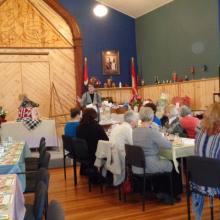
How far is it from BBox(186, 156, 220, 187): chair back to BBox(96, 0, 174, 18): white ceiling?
8118 mm

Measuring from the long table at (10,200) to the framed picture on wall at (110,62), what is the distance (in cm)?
907

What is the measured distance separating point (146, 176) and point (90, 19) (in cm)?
824

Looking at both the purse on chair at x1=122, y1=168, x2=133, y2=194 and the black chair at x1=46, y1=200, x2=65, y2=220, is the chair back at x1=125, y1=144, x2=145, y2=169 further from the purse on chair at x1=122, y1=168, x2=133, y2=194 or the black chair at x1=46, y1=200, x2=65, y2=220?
the black chair at x1=46, y1=200, x2=65, y2=220

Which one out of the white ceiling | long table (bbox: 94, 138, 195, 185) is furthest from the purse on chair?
the white ceiling

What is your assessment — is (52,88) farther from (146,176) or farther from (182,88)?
(146,176)

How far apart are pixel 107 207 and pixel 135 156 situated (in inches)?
34.8

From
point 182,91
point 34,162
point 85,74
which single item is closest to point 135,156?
point 34,162

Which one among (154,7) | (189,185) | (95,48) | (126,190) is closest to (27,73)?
(95,48)

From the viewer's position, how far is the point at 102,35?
39.1ft

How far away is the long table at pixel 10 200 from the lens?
217cm

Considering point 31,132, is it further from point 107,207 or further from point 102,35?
point 102,35

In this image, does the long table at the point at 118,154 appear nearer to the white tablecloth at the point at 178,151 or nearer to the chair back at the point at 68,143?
the white tablecloth at the point at 178,151

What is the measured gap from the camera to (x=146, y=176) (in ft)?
14.8

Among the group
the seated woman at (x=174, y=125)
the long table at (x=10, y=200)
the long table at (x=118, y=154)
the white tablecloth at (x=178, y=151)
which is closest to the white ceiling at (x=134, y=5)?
the seated woman at (x=174, y=125)
